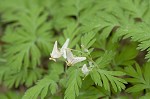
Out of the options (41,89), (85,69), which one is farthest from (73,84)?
(41,89)

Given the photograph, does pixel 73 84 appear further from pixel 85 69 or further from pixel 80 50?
pixel 80 50

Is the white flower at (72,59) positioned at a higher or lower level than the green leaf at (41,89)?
higher

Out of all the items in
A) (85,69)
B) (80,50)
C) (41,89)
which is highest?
(80,50)

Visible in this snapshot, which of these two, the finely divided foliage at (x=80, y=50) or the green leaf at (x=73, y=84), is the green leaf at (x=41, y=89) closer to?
the finely divided foliage at (x=80, y=50)

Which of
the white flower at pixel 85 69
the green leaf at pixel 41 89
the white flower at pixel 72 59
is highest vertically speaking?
the white flower at pixel 72 59

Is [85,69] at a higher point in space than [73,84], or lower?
higher

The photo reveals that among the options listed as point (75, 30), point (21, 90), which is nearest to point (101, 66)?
point (75, 30)

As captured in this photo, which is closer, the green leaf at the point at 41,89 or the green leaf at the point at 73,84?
the green leaf at the point at 73,84

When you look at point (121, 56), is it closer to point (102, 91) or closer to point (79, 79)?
point (102, 91)

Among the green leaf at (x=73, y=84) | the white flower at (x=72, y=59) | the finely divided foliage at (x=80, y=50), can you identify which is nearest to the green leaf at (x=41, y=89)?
the finely divided foliage at (x=80, y=50)

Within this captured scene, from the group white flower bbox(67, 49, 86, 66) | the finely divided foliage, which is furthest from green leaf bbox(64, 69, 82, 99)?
white flower bbox(67, 49, 86, 66)

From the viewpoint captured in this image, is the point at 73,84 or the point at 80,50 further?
the point at 80,50
